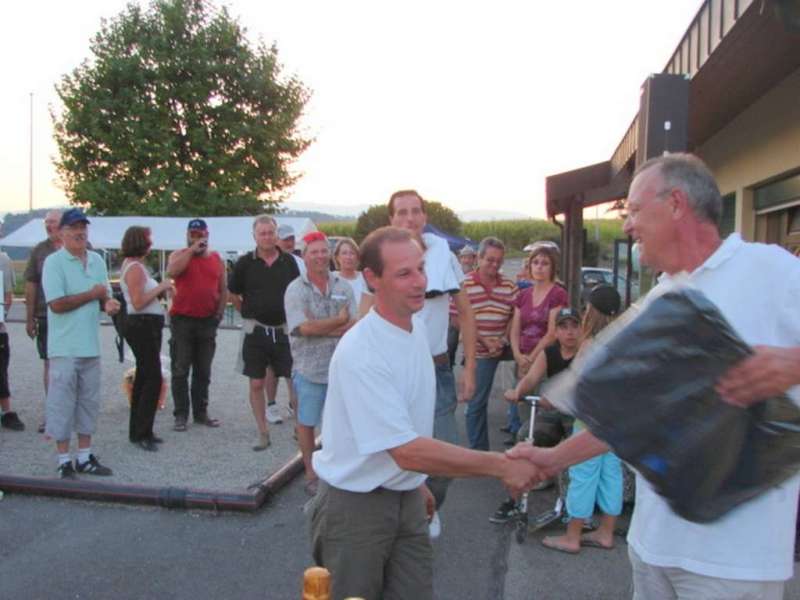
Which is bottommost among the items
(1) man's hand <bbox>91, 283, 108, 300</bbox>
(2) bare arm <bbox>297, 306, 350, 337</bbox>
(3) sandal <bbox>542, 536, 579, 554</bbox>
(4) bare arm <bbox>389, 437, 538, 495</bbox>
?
(3) sandal <bbox>542, 536, 579, 554</bbox>

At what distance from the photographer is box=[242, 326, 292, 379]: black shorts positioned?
694cm

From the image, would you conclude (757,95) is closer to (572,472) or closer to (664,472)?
(572,472)

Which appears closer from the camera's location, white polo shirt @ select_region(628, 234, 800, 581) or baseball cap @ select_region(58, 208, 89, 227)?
white polo shirt @ select_region(628, 234, 800, 581)

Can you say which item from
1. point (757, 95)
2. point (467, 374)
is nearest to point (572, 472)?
point (467, 374)

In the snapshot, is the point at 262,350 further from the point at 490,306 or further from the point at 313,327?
the point at 490,306

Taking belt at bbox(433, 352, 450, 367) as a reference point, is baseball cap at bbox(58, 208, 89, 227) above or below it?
above

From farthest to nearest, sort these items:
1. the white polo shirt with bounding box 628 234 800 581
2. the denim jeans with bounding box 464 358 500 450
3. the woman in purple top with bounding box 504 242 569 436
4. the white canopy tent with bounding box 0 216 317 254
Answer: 1. the white canopy tent with bounding box 0 216 317 254
2. the woman in purple top with bounding box 504 242 569 436
3. the denim jeans with bounding box 464 358 500 450
4. the white polo shirt with bounding box 628 234 800 581

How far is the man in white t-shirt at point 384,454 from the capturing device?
8.04 ft

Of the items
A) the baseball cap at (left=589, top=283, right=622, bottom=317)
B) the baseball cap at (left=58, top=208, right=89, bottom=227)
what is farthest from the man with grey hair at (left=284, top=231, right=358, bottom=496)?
the baseball cap at (left=589, top=283, right=622, bottom=317)

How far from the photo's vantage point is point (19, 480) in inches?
224

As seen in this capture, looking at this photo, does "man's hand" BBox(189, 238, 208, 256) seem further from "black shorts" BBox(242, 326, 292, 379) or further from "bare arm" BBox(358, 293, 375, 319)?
"bare arm" BBox(358, 293, 375, 319)

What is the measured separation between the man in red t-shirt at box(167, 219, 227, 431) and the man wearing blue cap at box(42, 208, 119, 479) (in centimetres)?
132

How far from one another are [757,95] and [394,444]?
6837mm

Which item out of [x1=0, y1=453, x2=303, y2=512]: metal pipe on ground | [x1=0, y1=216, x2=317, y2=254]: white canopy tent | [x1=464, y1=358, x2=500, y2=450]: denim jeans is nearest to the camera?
[x1=0, y1=453, x2=303, y2=512]: metal pipe on ground
